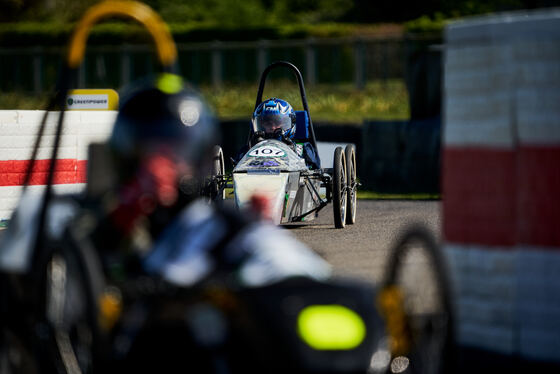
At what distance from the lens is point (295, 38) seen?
40719 millimetres

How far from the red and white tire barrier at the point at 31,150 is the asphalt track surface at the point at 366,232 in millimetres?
2623

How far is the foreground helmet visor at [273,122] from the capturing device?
1363 cm

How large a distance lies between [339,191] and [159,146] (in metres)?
7.57

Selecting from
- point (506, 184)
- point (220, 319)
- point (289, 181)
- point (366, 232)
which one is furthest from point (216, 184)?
point (220, 319)

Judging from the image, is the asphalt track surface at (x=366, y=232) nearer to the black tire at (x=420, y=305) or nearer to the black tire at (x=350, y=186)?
the black tire at (x=350, y=186)

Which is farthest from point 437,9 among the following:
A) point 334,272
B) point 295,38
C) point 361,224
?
point 334,272

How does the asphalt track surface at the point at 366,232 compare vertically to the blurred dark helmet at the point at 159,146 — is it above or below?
below

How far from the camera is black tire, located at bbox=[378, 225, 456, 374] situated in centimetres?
426

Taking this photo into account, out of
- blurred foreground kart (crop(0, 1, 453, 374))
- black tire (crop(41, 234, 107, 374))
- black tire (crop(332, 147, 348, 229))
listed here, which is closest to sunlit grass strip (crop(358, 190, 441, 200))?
black tire (crop(332, 147, 348, 229))

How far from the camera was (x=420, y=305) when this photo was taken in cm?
455

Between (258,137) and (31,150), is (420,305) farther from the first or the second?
(258,137)

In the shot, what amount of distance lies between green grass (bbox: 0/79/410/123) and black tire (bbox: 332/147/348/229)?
14.9 m

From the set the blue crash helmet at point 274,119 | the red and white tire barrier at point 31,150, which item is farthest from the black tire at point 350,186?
the red and white tire barrier at point 31,150

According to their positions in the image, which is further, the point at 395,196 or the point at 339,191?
the point at 395,196
